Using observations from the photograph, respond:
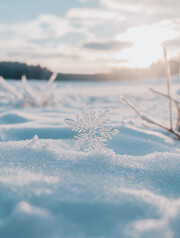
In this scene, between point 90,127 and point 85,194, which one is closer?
point 85,194

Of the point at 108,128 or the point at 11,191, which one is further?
the point at 108,128

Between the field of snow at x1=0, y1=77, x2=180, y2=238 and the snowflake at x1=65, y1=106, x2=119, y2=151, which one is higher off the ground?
the snowflake at x1=65, y1=106, x2=119, y2=151

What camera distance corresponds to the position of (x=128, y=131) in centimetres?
179

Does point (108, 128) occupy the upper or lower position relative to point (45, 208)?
upper

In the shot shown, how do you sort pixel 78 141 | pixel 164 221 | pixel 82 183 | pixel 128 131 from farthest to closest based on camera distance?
pixel 128 131 < pixel 78 141 < pixel 82 183 < pixel 164 221

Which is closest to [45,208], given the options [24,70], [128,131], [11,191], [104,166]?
[11,191]

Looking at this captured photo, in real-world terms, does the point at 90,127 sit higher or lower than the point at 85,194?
higher

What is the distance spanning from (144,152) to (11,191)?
0.85 meters

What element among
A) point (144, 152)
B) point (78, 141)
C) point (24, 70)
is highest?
point (24, 70)

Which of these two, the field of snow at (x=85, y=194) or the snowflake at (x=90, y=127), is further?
the snowflake at (x=90, y=127)

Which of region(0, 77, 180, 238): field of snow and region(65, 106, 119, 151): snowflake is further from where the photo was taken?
region(65, 106, 119, 151): snowflake

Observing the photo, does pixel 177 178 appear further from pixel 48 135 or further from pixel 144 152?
pixel 48 135

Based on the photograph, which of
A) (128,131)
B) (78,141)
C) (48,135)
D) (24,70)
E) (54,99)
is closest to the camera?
(78,141)

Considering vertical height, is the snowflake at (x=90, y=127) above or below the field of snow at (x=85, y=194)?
above
